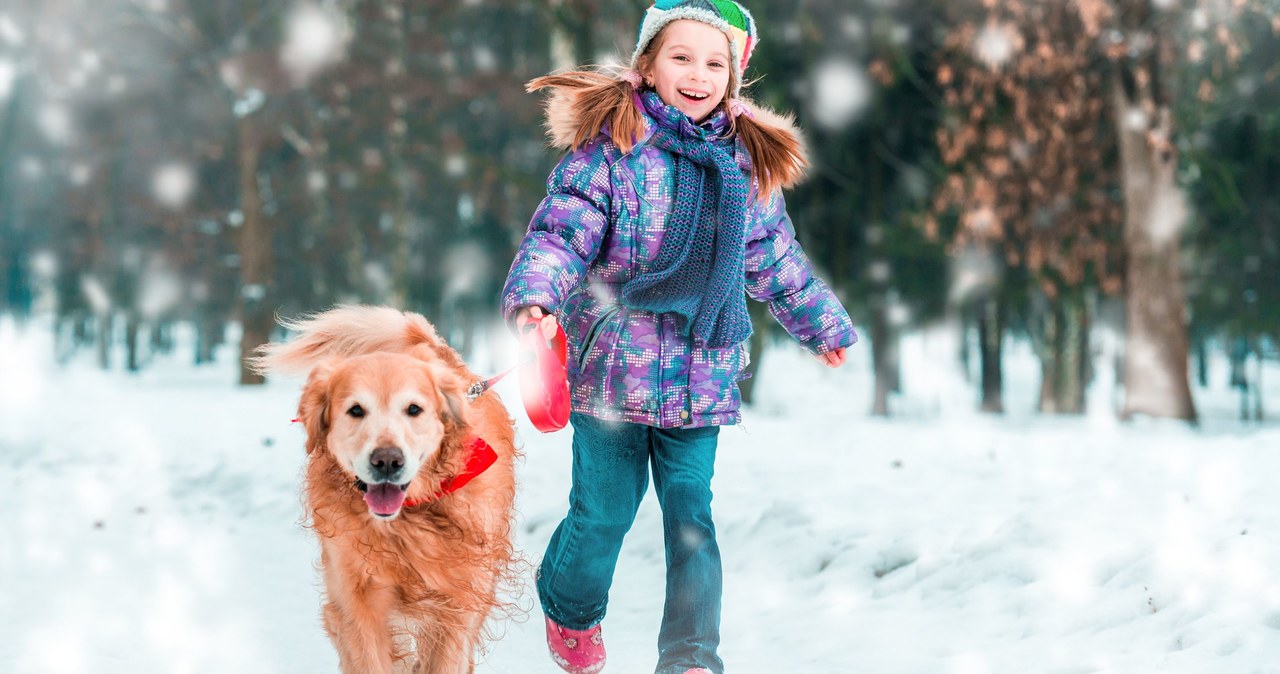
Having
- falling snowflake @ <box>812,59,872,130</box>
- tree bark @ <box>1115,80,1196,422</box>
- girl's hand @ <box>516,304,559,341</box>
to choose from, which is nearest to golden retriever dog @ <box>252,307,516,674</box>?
girl's hand @ <box>516,304,559,341</box>

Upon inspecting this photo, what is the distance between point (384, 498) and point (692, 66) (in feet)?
5.52

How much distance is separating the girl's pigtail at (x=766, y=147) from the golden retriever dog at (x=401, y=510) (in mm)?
1216

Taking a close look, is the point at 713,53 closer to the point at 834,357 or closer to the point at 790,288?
the point at 790,288

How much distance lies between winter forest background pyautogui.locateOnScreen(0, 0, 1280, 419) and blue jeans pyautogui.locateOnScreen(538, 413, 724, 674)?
25.4ft

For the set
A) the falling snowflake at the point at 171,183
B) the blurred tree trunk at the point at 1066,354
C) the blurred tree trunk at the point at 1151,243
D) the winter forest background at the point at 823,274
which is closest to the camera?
the winter forest background at the point at 823,274

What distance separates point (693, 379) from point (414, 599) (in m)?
1.12

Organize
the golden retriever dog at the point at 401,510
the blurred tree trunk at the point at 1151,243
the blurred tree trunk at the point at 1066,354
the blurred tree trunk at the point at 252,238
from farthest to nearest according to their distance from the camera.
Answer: the blurred tree trunk at the point at 252,238
the blurred tree trunk at the point at 1066,354
the blurred tree trunk at the point at 1151,243
the golden retriever dog at the point at 401,510

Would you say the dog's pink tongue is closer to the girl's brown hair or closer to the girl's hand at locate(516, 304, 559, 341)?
the girl's hand at locate(516, 304, 559, 341)

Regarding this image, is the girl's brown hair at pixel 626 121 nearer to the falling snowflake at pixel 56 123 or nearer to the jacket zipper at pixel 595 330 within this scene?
the jacket zipper at pixel 595 330

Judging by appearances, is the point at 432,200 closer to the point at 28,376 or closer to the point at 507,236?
the point at 507,236

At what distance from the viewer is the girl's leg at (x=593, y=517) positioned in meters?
3.61

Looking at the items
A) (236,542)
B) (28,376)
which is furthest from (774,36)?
(28,376)

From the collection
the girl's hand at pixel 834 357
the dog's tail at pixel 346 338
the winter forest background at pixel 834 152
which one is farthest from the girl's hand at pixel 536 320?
the winter forest background at pixel 834 152

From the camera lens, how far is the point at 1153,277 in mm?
11859
